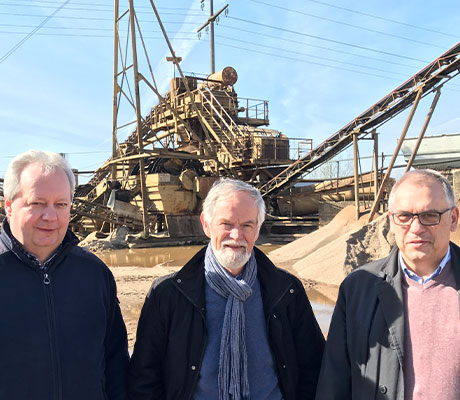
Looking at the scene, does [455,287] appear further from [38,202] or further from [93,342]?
[38,202]

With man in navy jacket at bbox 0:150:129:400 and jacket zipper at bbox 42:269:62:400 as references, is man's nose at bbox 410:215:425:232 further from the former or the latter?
jacket zipper at bbox 42:269:62:400

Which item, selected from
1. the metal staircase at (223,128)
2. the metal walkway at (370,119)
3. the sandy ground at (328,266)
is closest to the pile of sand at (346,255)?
the sandy ground at (328,266)

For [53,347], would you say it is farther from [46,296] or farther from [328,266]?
[328,266]

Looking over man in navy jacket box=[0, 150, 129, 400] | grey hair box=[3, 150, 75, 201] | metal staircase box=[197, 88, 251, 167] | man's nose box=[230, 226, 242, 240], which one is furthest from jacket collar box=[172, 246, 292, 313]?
metal staircase box=[197, 88, 251, 167]

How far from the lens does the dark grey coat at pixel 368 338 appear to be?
81.0 inches

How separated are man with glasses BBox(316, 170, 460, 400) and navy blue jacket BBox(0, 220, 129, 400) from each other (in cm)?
Result: 120

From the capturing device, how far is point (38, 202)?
2.13m

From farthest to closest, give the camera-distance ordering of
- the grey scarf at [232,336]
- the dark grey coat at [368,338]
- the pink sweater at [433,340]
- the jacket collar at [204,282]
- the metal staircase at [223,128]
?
the metal staircase at [223,128], the jacket collar at [204,282], the grey scarf at [232,336], the dark grey coat at [368,338], the pink sweater at [433,340]

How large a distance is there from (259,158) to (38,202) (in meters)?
17.9

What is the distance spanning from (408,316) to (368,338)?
222 mm

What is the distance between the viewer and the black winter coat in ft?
7.75

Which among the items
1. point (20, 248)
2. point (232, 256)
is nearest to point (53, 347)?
point (20, 248)

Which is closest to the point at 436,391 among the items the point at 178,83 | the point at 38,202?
the point at 38,202

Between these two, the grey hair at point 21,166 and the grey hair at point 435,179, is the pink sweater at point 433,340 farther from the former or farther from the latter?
the grey hair at point 21,166
